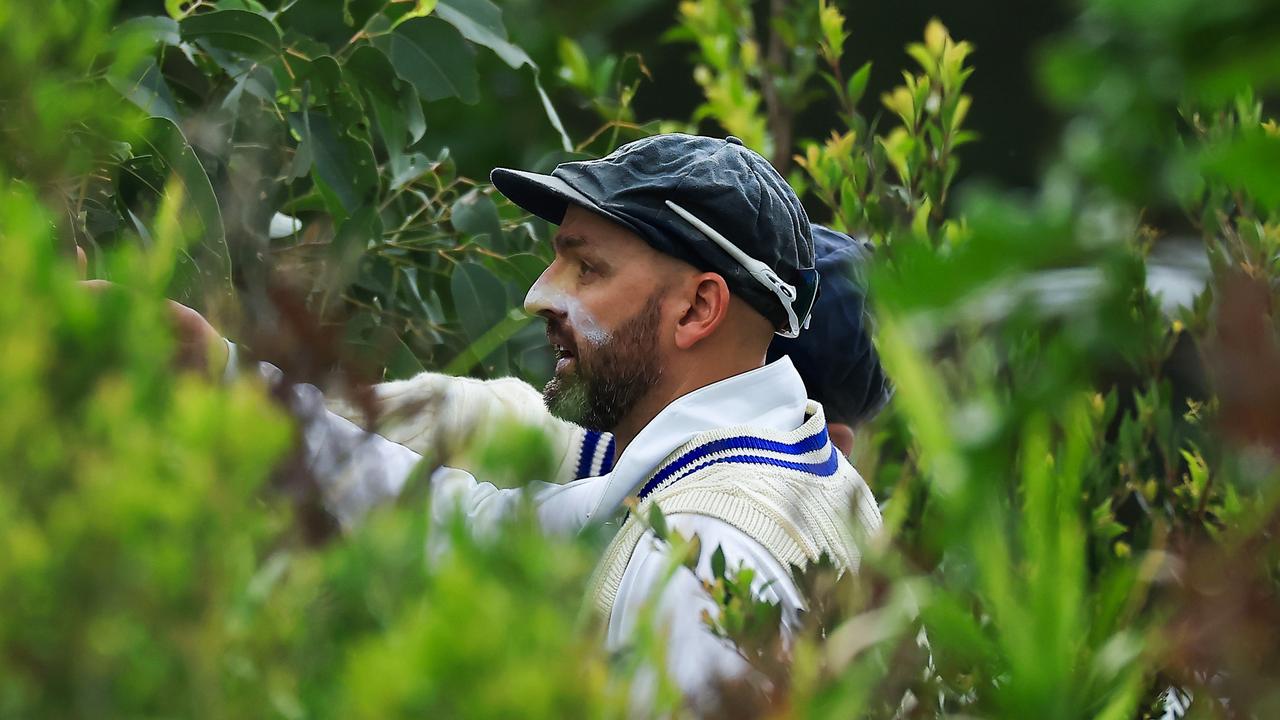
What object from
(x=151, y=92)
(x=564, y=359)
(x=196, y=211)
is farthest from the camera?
(x=564, y=359)

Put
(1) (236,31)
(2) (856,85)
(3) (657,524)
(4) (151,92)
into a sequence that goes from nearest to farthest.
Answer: (3) (657,524)
(4) (151,92)
(1) (236,31)
(2) (856,85)

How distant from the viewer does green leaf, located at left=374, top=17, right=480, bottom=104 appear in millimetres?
2109

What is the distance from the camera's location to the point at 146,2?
99.7 inches

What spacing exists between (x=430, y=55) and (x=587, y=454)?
0.67m

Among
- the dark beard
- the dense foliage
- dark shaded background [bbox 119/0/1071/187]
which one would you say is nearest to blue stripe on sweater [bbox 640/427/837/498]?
the dark beard

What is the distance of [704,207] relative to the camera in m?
2.14

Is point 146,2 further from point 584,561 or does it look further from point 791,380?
point 584,561

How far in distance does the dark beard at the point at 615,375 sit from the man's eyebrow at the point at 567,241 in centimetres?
13

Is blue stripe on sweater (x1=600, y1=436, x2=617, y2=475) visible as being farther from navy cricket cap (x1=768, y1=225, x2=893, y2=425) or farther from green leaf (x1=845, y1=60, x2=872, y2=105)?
green leaf (x1=845, y1=60, x2=872, y2=105)

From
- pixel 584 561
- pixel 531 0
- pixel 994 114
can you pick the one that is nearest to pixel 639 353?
pixel 531 0

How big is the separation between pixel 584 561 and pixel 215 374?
199mm

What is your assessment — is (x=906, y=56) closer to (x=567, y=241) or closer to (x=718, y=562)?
(x=567, y=241)

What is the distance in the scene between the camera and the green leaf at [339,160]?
203 centimetres

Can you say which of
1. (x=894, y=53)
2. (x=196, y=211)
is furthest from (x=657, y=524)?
(x=894, y=53)
